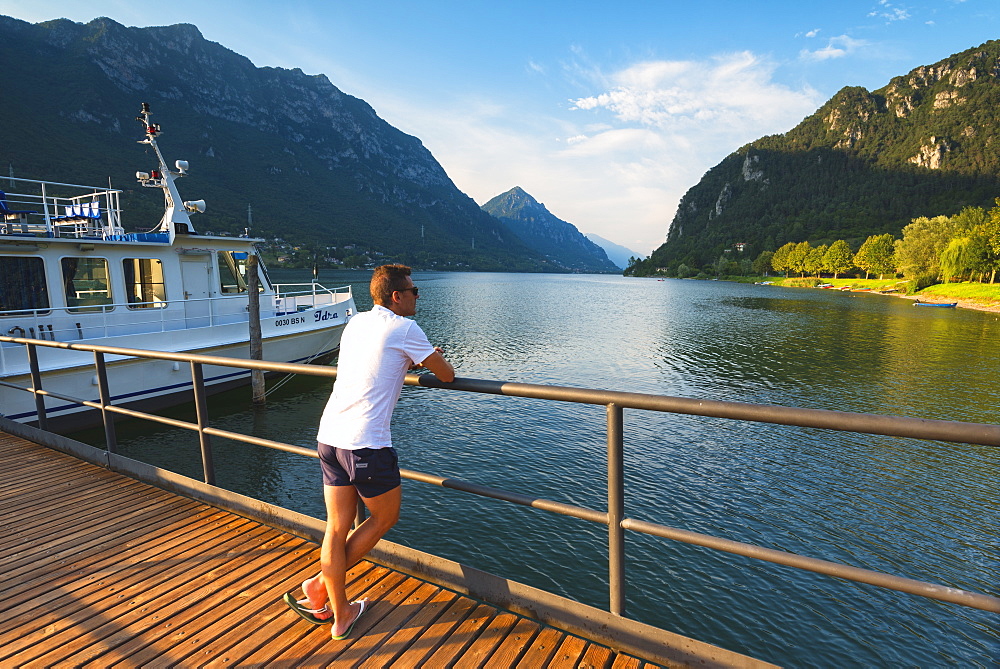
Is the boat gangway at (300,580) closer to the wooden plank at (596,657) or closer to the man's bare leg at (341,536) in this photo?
the wooden plank at (596,657)

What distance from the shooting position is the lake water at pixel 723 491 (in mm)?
6707

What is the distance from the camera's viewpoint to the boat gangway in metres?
2.22

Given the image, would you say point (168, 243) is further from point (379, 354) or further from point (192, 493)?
point (379, 354)

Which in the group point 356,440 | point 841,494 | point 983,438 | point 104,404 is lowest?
point 841,494

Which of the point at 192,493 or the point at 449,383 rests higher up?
the point at 449,383

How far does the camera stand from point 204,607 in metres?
2.90

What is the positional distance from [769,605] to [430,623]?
6315 millimetres

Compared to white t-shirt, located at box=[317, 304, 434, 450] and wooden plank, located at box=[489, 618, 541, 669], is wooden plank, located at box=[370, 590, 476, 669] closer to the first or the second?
wooden plank, located at box=[489, 618, 541, 669]

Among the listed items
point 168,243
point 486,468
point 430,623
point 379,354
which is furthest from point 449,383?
point 168,243

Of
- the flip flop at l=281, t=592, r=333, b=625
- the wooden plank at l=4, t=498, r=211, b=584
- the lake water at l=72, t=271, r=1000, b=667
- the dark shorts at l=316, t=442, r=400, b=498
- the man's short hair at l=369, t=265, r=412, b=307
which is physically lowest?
the lake water at l=72, t=271, r=1000, b=667

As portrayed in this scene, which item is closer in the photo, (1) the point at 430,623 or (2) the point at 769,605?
(1) the point at 430,623

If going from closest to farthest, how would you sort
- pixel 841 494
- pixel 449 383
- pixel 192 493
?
pixel 449 383 < pixel 192 493 < pixel 841 494

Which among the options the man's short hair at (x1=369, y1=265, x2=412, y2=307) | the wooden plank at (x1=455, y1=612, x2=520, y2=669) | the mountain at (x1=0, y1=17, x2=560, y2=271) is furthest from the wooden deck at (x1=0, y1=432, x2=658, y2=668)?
the mountain at (x1=0, y1=17, x2=560, y2=271)

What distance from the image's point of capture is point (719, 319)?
42.7m
